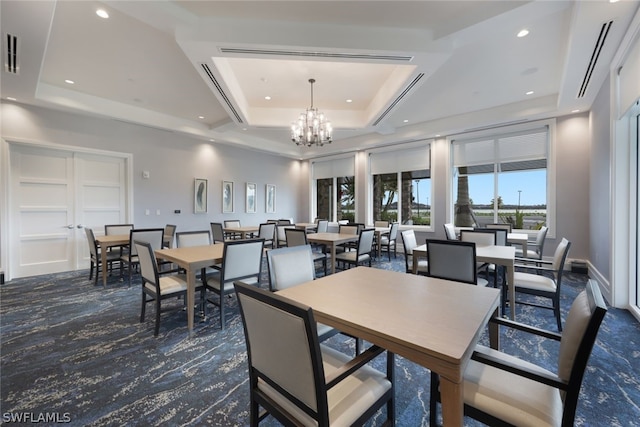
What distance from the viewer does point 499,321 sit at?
1.44m

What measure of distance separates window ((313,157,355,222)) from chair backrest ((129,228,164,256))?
5.58 meters

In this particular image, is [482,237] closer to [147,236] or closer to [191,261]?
[191,261]

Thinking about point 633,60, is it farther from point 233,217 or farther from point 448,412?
point 233,217

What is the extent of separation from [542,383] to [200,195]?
7.18 meters

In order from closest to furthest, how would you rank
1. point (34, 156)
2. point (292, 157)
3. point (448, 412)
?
1. point (448, 412)
2. point (34, 156)
3. point (292, 157)

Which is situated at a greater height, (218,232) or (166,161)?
(166,161)

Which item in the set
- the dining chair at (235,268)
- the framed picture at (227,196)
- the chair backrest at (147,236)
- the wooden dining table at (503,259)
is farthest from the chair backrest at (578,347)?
the framed picture at (227,196)

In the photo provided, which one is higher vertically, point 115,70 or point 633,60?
point 115,70

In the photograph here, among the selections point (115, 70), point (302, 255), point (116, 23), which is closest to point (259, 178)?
point (115, 70)

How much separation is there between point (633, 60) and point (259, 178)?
7.61m

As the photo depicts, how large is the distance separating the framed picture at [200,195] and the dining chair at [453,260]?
6012 mm

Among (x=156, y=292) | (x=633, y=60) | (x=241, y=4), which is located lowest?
(x=156, y=292)

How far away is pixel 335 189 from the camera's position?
8.99 m

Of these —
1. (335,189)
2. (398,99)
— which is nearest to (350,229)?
(398,99)
